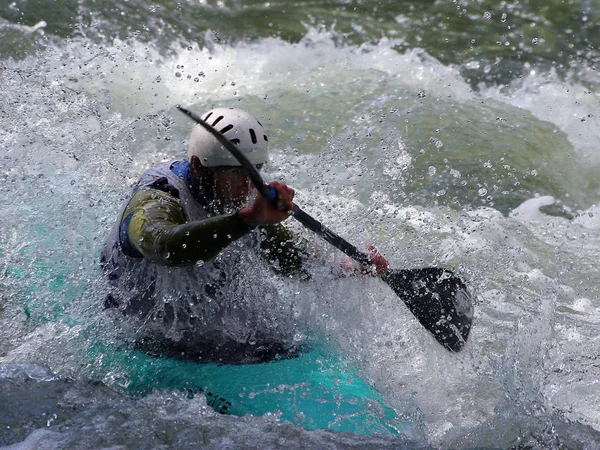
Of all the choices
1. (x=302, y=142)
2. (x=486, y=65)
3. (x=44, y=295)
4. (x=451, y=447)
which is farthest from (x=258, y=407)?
(x=486, y=65)

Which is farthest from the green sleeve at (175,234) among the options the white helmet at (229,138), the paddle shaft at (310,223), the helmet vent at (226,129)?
the helmet vent at (226,129)

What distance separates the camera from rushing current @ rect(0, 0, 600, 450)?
10.4 feet

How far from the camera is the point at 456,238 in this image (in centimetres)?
564

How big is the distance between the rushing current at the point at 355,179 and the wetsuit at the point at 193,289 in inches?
4.8

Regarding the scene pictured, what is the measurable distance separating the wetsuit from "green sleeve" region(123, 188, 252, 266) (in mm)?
11

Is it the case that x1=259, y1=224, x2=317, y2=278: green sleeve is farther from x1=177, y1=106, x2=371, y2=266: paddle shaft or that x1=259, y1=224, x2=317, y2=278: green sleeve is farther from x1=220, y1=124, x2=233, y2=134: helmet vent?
x1=220, y1=124, x2=233, y2=134: helmet vent

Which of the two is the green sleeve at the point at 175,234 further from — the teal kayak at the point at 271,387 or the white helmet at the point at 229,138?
the teal kayak at the point at 271,387

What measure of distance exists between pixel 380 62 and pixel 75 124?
133 inches

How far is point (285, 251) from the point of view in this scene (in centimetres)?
371

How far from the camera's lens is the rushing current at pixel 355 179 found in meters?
3.18

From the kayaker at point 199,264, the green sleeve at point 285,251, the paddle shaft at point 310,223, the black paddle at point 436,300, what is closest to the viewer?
the paddle shaft at point 310,223

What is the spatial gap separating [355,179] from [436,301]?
232 centimetres

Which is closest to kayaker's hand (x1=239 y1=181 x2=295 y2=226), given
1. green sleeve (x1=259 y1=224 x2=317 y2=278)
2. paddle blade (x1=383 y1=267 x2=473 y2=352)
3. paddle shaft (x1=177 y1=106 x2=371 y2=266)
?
paddle shaft (x1=177 y1=106 x2=371 y2=266)

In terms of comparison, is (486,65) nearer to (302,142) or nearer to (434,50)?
(434,50)
